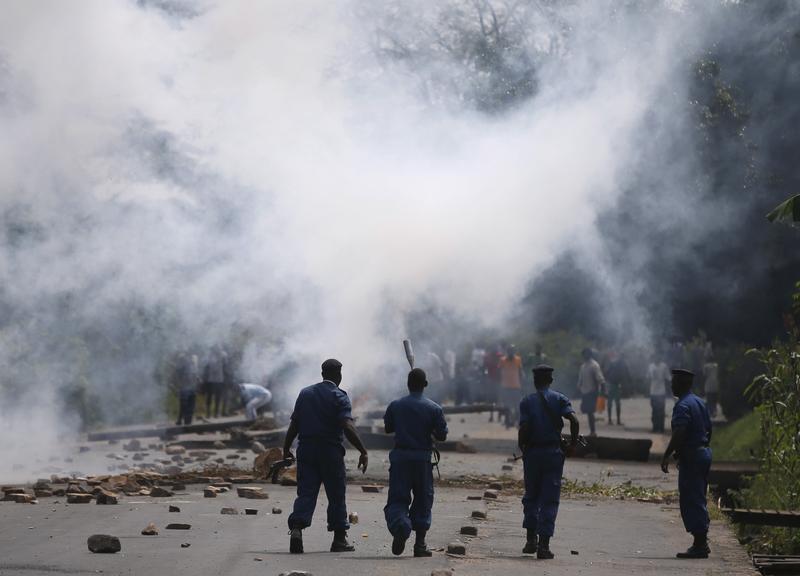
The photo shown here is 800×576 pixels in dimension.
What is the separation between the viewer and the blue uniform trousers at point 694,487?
1172 cm

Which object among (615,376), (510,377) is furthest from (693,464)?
(615,376)

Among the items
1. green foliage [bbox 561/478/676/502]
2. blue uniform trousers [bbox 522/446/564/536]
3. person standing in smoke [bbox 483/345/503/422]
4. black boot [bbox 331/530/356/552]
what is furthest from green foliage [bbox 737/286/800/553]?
person standing in smoke [bbox 483/345/503/422]

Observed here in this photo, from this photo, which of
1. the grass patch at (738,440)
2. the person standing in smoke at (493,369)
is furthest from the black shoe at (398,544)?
the person standing in smoke at (493,369)

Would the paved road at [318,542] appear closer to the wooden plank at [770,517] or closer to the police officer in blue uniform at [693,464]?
the police officer in blue uniform at [693,464]

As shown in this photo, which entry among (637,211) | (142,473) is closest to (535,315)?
(637,211)

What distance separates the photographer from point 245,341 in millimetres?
25531

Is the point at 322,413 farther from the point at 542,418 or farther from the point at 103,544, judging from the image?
the point at 103,544

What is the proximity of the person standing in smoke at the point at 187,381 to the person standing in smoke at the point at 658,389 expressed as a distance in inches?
338

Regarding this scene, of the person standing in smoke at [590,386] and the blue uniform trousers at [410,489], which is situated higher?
the person standing in smoke at [590,386]

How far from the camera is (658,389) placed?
27.4 meters

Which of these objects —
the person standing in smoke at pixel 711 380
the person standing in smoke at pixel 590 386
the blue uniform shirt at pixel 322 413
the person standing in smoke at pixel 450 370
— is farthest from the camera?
the person standing in smoke at pixel 450 370

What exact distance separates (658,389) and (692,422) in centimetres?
1583

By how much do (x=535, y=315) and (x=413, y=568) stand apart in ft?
Answer: 80.6

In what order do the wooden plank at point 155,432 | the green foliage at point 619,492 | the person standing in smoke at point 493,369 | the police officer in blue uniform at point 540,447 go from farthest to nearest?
the person standing in smoke at point 493,369 < the wooden plank at point 155,432 < the green foliage at point 619,492 < the police officer in blue uniform at point 540,447
